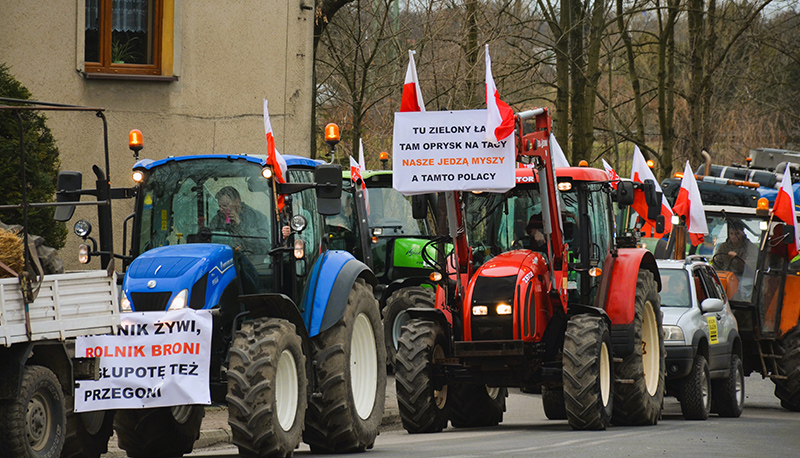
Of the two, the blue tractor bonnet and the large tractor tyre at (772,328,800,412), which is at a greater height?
the blue tractor bonnet

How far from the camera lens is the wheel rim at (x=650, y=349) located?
13656 millimetres

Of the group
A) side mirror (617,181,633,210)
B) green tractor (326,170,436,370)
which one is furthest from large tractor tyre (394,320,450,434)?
green tractor (326,170,436,370)

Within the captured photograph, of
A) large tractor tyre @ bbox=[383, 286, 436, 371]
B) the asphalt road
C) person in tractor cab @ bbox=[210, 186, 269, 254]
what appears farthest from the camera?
large tractor tyre @ bbox=[383, 286, 436, 371]

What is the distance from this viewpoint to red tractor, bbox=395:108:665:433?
459 inches

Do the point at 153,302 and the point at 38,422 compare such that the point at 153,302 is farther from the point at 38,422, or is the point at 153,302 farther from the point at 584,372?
the point at 584,372

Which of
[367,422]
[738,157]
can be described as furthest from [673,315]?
[738,157]

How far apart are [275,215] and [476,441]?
3.11 m

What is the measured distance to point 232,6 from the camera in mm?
17312

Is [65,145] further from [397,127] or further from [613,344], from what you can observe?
[613,344]

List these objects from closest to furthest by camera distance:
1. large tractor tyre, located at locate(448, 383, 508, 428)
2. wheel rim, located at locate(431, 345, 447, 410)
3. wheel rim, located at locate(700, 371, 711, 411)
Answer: wheel rim, located at locate(431, 345, 447, 410)
large tractor tyre, located at locate(448, 383, 508, 428)
wheel rim, located at locate(700, 371, 711, 411)

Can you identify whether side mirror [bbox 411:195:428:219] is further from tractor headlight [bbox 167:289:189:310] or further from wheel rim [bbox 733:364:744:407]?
wheel rim [bbox 733:364:744:407]

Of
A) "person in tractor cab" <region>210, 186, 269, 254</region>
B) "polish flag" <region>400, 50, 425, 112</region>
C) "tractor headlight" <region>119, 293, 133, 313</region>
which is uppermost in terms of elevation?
"polish flag" <region>400, 50, 425, 112</region>

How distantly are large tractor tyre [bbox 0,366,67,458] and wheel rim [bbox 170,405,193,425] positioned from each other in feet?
5.19

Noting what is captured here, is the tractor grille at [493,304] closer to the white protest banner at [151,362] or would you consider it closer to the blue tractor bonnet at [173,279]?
the blue tractor bonnet at [173,279]
